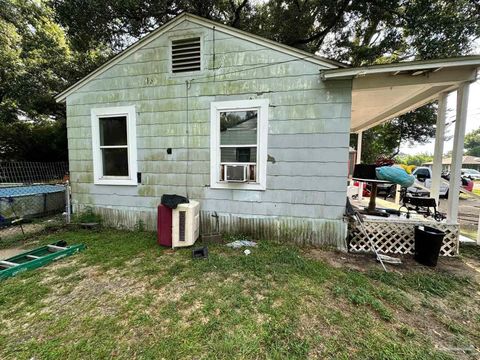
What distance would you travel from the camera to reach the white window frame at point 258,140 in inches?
162

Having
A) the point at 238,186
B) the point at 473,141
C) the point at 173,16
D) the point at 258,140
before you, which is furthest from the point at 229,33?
the point at 473,141

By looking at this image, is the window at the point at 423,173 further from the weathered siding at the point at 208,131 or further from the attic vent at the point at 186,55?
the attic vent at the point at 186,55

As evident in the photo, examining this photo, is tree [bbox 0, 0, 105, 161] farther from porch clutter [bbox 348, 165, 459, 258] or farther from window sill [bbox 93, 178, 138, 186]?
porch clutter [bbox 348, 165, 459, 258]

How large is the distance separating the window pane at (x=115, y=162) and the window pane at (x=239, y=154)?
2.37 m

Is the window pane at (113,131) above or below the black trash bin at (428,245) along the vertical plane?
above

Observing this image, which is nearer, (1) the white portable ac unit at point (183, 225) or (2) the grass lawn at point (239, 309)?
(2) the grass lawn at point (239, 309)

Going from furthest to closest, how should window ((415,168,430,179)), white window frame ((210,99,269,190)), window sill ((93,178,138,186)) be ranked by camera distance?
window ((415,168,430,179)) → window sill ((93,178,138,186)) → white window frame ((210,99,269,190))

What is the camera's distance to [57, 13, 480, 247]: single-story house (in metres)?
3.91

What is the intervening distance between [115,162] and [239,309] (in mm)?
4380

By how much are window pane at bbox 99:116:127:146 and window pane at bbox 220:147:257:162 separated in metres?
2.41

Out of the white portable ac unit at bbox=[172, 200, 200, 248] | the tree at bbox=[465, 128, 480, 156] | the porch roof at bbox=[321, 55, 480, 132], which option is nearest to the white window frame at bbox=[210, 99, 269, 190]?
the white portable ac unit at bbox=[172, 200, 200, 248]

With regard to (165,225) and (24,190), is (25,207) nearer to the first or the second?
(24,190)

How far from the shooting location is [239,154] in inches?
170

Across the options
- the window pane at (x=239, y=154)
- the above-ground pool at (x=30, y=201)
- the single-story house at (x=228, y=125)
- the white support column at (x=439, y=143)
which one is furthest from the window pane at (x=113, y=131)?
the white support column at (x=439, y=143)
